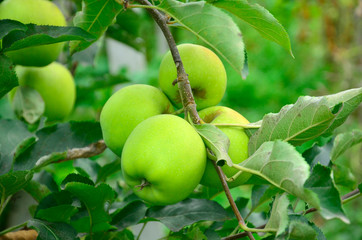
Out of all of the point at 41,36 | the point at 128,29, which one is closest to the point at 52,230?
the point at 41,36

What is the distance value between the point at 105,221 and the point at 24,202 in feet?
0.81

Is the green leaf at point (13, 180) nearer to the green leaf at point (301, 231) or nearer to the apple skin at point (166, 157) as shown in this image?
Answer: the apple skin at point (166, 157)

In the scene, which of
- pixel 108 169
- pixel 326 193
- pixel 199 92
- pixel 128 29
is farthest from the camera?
pixel 128 29

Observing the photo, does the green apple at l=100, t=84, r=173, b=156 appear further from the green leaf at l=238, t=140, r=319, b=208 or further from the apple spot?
the green leaf at l=238, t=140, r=319, b=208

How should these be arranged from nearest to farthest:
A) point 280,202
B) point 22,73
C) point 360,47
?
point 280,202
point 22,73
point 360,47

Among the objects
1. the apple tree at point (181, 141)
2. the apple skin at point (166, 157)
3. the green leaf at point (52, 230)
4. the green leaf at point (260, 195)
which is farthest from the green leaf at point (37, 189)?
the green leaf at point (260, 195)

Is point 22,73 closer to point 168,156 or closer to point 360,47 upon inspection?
point 168,156

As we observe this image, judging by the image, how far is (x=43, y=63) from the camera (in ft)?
2.27

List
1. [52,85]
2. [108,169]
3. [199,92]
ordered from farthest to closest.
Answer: [52,85] < [108,169] < [199,92]

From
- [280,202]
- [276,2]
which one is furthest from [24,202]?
[276,2]

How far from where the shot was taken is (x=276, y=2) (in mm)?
2342

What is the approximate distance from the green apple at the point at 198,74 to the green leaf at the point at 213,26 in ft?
0.27

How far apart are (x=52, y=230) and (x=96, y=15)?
0.90 feet

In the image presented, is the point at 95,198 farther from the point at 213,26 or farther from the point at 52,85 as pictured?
the point at 52,85
